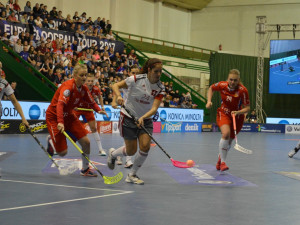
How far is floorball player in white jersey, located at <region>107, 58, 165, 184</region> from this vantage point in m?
7.69

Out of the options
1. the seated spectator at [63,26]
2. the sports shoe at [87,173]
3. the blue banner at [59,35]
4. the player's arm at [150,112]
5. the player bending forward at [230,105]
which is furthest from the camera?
the seated spectator at [63,26]

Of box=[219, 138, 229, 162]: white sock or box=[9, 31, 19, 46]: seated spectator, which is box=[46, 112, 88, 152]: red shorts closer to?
box=[219, 138, 229, 162]: white sock

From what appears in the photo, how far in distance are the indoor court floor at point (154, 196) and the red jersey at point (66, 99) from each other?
102cm

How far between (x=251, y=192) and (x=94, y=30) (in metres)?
21.6

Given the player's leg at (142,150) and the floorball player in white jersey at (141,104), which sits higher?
the floorball player in white jersey at (141,104)

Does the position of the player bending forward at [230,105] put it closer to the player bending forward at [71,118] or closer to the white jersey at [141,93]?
the white jersey at [141,93]

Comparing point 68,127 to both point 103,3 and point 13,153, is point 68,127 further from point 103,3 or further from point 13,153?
point 103,3

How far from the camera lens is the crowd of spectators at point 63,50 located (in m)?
22.1

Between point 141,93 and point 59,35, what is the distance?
17675 millimetres

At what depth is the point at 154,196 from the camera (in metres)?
6.71

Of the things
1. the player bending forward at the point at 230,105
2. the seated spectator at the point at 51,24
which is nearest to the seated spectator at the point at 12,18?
the seated spectator at the point at 51,24

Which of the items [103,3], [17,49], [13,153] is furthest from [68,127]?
[103,3]

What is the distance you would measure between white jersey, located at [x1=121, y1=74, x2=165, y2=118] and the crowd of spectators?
39.2 ft

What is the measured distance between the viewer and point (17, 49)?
2170 centimetres
